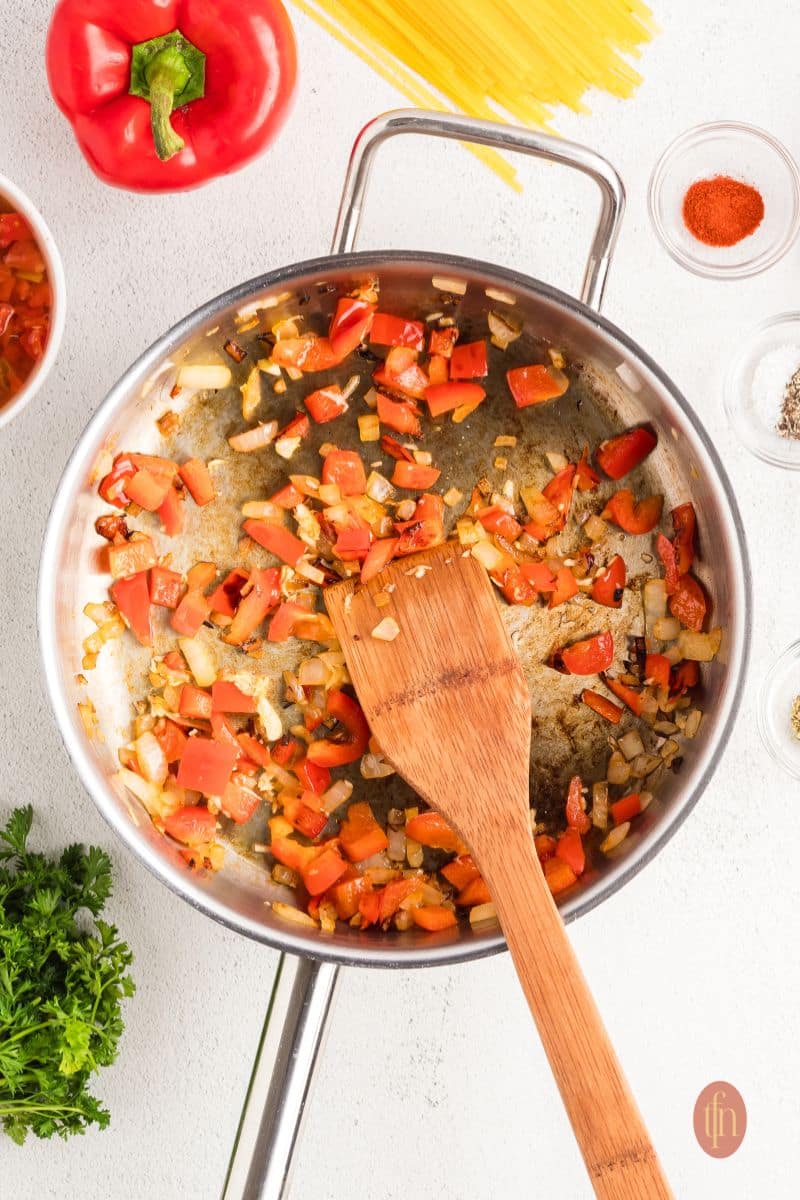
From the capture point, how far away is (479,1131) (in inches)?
62.5

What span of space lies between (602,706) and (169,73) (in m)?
1.04

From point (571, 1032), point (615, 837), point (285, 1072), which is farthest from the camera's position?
point (615, 837)

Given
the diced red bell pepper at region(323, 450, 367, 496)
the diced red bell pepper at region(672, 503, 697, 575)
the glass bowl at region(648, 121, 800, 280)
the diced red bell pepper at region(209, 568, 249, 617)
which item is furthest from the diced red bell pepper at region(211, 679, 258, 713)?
the glass bowl at region(648, 121, 800, 280)

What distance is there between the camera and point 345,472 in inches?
60.1

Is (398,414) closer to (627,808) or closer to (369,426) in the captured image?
(369,426)

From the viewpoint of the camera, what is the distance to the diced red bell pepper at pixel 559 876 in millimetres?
1442

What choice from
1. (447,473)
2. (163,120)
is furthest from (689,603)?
(163,120)

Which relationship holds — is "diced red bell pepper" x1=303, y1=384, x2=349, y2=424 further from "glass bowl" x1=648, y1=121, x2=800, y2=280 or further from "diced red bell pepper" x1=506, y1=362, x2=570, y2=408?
"glass bowl" x1=648, y1=121, x2=800, y2=280

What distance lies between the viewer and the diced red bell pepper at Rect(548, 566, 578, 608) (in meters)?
1.53

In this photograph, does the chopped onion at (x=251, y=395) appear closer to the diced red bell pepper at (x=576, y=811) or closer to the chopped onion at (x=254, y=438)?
the chopped onion at (x=254, y=438)

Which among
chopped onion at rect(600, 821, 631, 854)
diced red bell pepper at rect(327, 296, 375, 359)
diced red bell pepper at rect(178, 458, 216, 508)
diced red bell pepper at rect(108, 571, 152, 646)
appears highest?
diced red bell pepper at rect(327, 296, 375, 359)

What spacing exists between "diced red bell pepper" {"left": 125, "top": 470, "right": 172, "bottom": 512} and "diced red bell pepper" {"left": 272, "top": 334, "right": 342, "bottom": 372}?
238 mm

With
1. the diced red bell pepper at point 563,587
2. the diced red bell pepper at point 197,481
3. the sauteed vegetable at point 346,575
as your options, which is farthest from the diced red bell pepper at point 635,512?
the diced red bell pepper at point 197,481

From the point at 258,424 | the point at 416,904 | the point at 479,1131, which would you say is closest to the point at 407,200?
the point at 258,424
